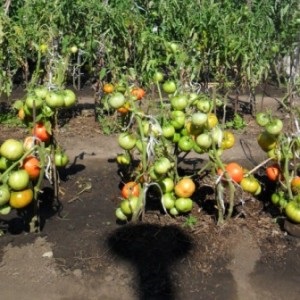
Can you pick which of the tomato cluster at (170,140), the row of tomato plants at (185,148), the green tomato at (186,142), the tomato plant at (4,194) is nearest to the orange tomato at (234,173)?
the row of tomato plants at (185,148)

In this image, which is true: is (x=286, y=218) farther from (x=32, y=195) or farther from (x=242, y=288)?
(x=32, y=195)

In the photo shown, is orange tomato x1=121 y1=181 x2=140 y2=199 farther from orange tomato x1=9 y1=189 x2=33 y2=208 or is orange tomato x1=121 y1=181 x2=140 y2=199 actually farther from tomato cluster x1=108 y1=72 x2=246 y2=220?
orange tomato x1=9 y1=189 x2=33 y2=208

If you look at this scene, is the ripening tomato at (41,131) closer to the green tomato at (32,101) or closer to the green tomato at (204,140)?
the green tomato at (32,101)

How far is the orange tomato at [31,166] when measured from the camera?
304 centimetres

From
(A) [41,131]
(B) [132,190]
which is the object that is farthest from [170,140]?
(A) [41,131]

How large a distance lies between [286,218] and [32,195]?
1.93m

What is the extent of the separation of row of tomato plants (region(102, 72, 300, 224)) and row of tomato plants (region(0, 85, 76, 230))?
429 mm

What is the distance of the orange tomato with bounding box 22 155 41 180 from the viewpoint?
304 cm

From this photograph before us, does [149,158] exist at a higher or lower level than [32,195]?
higher

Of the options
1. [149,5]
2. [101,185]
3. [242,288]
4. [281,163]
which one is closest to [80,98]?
[149,5]

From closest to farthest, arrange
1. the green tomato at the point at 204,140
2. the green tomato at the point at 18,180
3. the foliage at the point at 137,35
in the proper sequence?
the green tomato at the point at 18,180, the green tomato at the point at 204,140, the foliage at the point at 137,35

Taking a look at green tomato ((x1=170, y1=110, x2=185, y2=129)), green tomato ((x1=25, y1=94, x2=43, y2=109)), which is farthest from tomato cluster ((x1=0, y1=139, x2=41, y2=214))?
green tomato ((x1=170, y1=110, x2=185, y2=129))

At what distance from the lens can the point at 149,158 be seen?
10.6 feet

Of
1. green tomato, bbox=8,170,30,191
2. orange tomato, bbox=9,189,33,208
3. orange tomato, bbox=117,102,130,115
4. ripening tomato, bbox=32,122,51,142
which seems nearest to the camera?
green tomato, bbox=8,170,30,191
